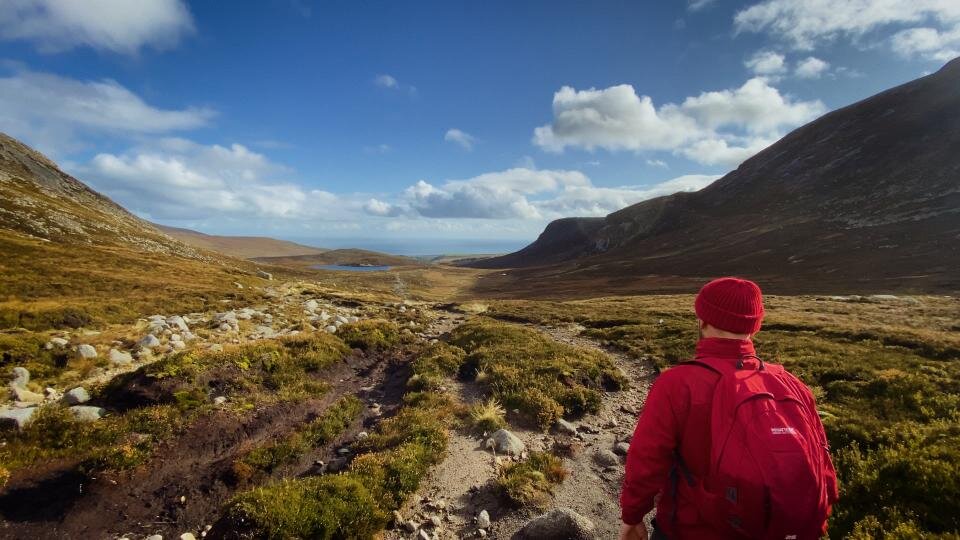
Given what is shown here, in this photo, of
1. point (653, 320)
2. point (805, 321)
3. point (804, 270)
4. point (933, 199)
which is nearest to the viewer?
point (805, 321)

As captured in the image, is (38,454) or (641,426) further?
(38,454)

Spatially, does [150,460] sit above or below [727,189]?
below

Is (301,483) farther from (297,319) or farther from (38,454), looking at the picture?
(297,319)

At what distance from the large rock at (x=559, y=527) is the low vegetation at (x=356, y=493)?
3025mm

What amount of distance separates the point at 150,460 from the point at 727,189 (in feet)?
575

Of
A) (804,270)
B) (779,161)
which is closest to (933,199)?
(804,270)

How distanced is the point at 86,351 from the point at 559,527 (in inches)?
785

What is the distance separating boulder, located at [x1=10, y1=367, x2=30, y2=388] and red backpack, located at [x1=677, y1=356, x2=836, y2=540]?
20.1 metres

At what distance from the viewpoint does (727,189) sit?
15075 cm

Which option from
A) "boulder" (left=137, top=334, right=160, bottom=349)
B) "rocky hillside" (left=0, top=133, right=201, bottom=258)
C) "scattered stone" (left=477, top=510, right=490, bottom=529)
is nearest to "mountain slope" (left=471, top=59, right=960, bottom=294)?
"scattered stone" (left=477, top=510, right=490, bottom=529)

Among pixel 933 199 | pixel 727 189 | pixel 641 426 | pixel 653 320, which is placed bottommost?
pixel 653 320

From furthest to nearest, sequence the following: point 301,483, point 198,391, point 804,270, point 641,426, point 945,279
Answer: point 804,270 < point 945,279 < point 198,391 < point 301,483 < point 641,426

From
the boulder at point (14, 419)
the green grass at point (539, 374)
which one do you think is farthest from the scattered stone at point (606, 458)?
the boulder at point (14, 419)

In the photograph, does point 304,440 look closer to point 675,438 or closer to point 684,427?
point 675,438
